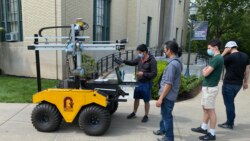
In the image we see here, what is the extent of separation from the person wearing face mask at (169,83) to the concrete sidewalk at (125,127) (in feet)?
2.10

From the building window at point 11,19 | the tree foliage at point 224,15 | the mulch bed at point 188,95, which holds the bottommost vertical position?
the mulch bed at point 188,95

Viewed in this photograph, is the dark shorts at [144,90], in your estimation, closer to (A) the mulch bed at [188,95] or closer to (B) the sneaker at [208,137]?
(B) the sneaker at [208,137]

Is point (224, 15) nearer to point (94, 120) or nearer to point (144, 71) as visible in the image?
point (144, 71)

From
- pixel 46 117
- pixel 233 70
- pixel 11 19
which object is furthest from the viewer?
pixel 11 19

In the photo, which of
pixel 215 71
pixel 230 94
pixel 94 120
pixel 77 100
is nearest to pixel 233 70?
pixel 230 94

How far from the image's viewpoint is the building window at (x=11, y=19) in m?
10.5

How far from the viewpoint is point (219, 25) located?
28.6m

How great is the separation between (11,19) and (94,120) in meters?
8.41

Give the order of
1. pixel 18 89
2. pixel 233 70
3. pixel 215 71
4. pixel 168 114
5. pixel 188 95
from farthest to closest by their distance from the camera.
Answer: pixel 18 89
pixel 188 95
pixel 233 70
pixel 215 71
pixel 168 114

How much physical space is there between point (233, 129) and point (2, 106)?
526 centimetres

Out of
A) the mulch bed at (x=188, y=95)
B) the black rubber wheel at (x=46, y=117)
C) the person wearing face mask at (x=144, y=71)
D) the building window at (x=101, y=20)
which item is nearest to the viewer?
the black rubber wheel at (x=46, y=117)

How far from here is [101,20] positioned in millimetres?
12992

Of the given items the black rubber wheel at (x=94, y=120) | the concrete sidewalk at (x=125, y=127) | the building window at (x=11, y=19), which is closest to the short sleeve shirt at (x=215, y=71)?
the concrete sidewalk at (x=125, y=127)

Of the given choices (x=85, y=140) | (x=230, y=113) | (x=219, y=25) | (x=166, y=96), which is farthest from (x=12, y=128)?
(x=219, y=25)
